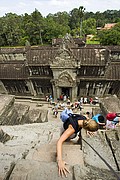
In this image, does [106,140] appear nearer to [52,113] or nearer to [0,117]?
[0,117]

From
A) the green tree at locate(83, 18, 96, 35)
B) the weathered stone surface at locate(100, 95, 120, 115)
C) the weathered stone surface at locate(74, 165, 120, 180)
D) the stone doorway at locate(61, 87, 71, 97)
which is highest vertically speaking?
the green tree at locate(83, 18, 96, 35)

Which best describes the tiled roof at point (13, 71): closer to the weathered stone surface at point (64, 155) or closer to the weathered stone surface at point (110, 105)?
the weathered stone surface at point (110, 105)

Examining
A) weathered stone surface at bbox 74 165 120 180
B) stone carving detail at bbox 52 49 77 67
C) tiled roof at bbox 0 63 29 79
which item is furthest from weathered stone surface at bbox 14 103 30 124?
tiled roof at bbox 0 63 29 79

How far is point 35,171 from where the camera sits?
9.05ft

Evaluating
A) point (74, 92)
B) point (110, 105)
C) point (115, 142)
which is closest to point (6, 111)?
point (115, 142)

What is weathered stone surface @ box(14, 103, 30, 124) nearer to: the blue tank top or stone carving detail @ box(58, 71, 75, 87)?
the blue tank top

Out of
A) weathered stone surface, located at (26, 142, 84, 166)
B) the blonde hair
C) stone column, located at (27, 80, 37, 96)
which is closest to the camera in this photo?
weathered stone surface, located at (26, 142, 84, 166)

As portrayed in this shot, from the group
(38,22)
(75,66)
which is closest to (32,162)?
(75,66)

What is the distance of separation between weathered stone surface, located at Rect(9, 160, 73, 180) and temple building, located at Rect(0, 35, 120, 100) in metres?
13.2

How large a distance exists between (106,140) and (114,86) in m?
13.6

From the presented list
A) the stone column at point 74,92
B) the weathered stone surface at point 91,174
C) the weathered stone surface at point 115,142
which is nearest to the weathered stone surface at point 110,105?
the weathered stone surface at point 115,142

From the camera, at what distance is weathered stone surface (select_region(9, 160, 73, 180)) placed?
264 centimetres

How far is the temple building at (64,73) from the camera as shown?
51.0 ft

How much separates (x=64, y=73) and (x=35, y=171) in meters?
13.9
